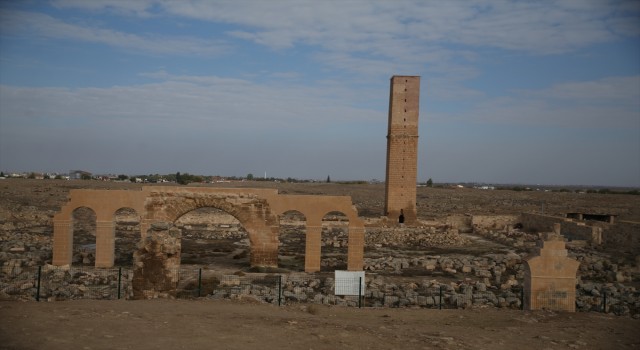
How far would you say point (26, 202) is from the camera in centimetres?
4225

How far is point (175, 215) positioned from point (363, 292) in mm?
7979

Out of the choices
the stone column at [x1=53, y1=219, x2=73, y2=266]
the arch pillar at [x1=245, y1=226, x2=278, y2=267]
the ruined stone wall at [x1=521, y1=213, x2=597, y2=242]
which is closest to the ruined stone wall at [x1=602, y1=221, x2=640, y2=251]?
the ruined stone wall at [x1=521, y1=213, x2=597, y2=242]

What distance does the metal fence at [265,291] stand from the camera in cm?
1295

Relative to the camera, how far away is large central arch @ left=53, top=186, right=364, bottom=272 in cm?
1828

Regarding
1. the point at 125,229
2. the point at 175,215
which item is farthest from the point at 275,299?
the point at 125,229

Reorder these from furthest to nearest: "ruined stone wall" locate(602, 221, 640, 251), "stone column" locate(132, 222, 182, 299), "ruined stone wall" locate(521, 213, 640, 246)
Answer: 1. "ruined stone wall" locate(521, 213, 640, 246)
2. "ruined stone wall" locate(602, 221, 640, 251)
3. "stone column" locate(132, 222, 182, 299)

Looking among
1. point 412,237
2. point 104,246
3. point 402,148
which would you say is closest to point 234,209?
point 104,246

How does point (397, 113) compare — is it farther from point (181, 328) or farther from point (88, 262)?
point (181, 328)

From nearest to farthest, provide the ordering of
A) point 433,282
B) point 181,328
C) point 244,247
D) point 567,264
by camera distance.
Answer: point 181,328 < point 567,264 < point 433,282 < point 244,247

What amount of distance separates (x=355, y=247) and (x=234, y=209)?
4.52m

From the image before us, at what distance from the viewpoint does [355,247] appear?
18.4 meters

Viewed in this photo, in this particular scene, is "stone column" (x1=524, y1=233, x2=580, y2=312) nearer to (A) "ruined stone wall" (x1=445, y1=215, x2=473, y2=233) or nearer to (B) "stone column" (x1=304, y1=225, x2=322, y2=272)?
(B) "stone column" (x1=304, y1=225, x2=322, y2=272)

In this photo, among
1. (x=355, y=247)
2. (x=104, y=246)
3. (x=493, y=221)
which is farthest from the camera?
(x=493, y=221)

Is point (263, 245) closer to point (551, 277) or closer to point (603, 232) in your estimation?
point (551, 277)
